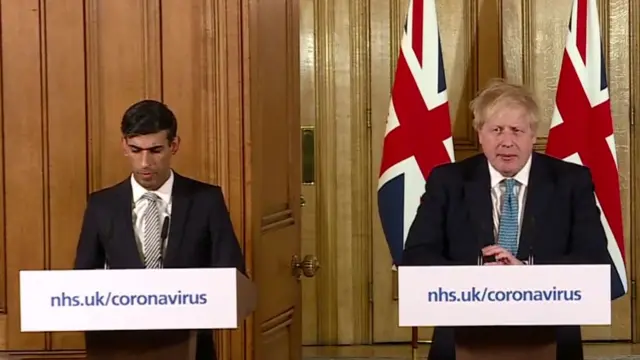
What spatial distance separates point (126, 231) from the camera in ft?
7.63

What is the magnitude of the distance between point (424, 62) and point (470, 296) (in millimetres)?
1754

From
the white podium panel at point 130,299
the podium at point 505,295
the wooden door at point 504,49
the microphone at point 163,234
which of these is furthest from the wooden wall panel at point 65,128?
the wooden door at point 504,49

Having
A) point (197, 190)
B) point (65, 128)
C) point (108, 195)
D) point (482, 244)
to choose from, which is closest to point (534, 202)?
point (482, 244)

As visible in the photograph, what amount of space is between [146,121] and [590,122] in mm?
1969

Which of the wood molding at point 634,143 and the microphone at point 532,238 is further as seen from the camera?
the wood molding at point 634,143

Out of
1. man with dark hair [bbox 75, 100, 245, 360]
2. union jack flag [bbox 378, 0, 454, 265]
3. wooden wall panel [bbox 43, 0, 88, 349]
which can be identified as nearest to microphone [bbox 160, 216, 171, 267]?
man with dark hair [bbox 75, 100, 245, 360]

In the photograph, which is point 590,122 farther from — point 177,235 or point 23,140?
point 23,140

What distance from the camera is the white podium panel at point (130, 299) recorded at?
206 cm

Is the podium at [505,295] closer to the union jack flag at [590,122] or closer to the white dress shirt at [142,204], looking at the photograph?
the white dress shirt at [142,204]

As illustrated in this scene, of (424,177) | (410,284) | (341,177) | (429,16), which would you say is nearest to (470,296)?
(410,284)

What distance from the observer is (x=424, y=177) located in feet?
11.7

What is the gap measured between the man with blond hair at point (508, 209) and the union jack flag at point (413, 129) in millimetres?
1030

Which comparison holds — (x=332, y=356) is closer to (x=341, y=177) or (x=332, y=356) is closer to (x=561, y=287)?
(x=341, y=177)

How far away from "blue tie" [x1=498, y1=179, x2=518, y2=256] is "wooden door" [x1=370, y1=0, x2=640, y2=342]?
2.06 meters
